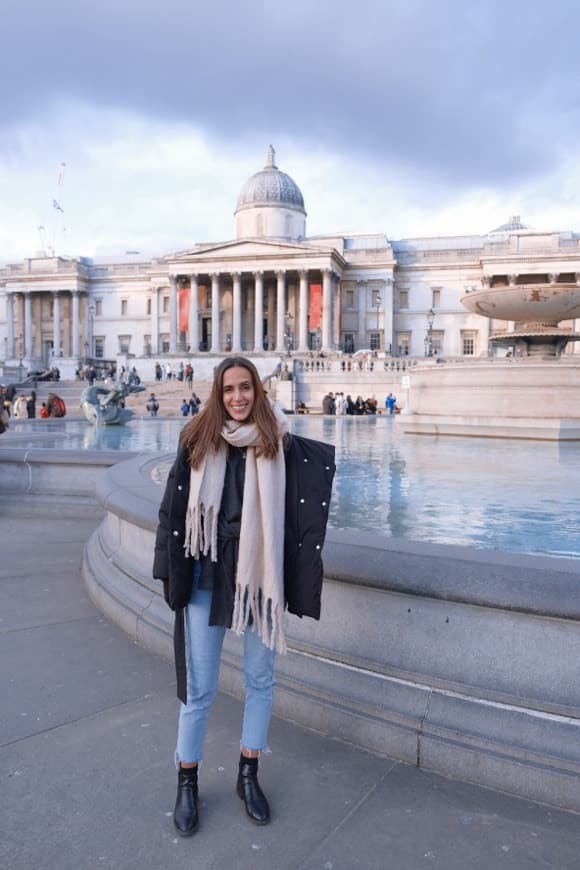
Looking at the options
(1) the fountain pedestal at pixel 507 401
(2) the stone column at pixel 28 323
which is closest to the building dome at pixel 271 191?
(2) the stone column at pixel 28 323

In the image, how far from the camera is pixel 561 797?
2732 mm

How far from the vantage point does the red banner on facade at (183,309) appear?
6606cm

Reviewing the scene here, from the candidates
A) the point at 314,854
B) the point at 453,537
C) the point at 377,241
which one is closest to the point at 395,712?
the point at 314,854

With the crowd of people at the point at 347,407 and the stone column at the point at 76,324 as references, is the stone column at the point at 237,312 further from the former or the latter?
the crowd of people at the point at 347,407

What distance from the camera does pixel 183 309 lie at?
A: 6612 cm

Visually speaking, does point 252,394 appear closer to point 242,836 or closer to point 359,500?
point 242,836

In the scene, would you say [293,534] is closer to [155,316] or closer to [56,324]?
[155,316]

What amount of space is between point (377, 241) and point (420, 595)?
6846cm

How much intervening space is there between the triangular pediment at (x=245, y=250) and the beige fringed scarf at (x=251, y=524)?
59.2m

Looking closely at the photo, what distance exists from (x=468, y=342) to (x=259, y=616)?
6690 centimetres

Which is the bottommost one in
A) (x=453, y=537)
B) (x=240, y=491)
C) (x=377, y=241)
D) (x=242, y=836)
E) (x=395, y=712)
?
(x=242, y=836)

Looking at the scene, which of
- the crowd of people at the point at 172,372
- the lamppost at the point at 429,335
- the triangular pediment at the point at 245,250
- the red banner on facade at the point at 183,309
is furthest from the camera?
the red banner on facade at the point at 183,309

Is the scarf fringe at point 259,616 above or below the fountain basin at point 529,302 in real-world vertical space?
below

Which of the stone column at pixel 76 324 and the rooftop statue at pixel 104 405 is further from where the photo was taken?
the stone column at pixel 76 324
